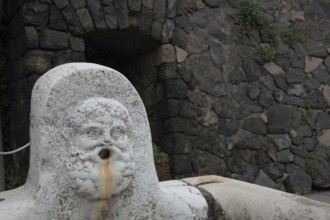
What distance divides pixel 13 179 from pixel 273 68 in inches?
121

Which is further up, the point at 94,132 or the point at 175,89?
the point at 175,89

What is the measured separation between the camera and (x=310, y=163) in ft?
19.1

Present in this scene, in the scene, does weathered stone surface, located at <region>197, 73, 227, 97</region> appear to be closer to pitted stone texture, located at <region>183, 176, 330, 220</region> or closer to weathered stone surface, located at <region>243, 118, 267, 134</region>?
weathered stone surface, located at <region>243, 118, 267, 134</region>

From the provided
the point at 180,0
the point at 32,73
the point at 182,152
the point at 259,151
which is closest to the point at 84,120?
the point at 32,73

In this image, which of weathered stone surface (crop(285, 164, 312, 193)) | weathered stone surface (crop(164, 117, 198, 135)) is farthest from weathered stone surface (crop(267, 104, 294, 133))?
weathered stone surface (crop(164, 117, 198, 135))

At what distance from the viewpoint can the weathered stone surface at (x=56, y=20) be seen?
441 centimetres

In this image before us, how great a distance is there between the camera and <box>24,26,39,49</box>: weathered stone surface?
4.29 m

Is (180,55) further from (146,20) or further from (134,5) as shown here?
(134,5)

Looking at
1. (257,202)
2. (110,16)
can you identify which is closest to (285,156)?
(110,16)

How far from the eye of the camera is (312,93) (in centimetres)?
599

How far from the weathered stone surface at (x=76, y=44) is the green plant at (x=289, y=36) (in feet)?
8.34

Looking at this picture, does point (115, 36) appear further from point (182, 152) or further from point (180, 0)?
point (182, 152)

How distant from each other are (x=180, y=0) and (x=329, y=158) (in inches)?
101

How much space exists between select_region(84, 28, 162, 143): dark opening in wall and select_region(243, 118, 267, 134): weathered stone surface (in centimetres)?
102
